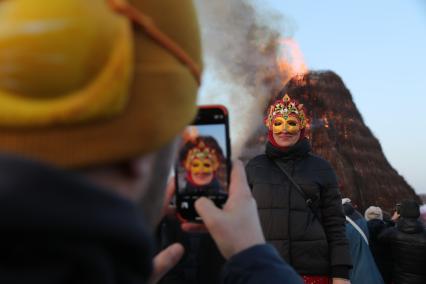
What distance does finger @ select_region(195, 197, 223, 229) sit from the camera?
0.78 m

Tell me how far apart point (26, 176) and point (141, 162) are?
14 centimetres

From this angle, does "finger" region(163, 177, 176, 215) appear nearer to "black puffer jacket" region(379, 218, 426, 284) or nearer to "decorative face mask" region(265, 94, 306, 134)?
"decorative face mask" region(265, 94, 306, 134)

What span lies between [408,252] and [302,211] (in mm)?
2374

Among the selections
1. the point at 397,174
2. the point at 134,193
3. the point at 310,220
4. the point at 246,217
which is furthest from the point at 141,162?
the point at 397,174

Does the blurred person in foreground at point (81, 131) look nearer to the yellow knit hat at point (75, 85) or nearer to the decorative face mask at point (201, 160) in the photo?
the yellow knit hat at point (75, 85)

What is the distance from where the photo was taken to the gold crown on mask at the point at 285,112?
3.08 metres

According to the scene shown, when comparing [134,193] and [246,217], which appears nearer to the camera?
[134,193]

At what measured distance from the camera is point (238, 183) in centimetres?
83

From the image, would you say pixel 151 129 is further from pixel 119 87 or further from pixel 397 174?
pixel 397 174

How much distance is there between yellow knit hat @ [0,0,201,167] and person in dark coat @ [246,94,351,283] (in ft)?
7.46

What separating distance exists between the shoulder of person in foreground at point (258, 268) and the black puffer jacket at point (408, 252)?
4.22 meters

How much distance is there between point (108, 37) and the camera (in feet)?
1.63

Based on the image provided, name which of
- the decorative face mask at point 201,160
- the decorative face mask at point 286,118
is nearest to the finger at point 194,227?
the decorative face mask at point 201,160

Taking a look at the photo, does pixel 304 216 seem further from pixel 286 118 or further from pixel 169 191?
pixel 169 191
